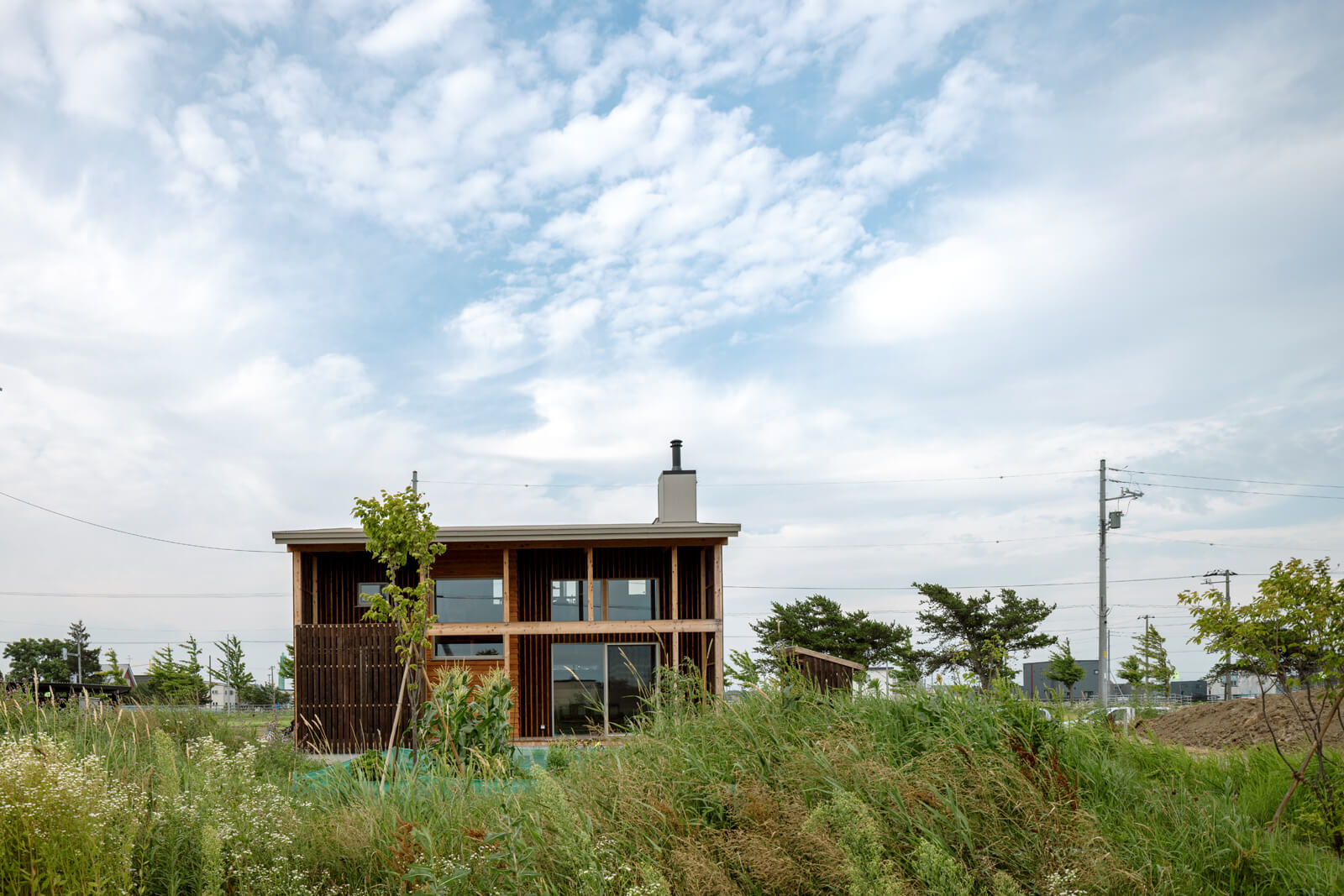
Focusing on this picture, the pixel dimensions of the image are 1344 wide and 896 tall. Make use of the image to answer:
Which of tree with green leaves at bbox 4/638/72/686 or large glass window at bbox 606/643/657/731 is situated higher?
large glass window at bbox 606/643/657/731

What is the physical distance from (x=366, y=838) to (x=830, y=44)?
9474 millimetres

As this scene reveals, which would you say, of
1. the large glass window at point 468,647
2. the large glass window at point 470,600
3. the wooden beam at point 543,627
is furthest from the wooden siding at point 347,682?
the large glass window at point 470,600

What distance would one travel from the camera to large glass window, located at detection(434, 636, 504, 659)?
17.6 meters

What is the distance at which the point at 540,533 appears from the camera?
16.6 meters

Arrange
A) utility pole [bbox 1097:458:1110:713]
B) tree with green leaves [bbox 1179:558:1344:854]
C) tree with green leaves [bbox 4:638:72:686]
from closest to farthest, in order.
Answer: tree with green leaves [bbox 1179:558:1344:854]
utility pole [bbox 1097:458:1110:713]
tree with green leaves [bbox 4:638:72:686]

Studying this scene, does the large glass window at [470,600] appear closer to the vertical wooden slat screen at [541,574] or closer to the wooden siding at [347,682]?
the vertical wooden slat screen at [541,574]

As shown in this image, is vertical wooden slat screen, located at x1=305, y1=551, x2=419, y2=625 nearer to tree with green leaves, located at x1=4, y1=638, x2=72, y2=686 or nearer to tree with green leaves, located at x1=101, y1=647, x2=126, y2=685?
tree with green leaves, located at x1=101, y1=647, x2=126, y2=685

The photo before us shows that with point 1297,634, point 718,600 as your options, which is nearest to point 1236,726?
point 1297,634

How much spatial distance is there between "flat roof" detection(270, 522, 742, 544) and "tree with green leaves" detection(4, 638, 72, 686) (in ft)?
140

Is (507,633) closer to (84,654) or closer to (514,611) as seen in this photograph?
(514,611)

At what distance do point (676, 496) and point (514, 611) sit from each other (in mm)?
4108

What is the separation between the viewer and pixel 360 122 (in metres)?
12.3

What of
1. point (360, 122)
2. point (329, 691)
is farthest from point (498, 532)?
point (360, 122)

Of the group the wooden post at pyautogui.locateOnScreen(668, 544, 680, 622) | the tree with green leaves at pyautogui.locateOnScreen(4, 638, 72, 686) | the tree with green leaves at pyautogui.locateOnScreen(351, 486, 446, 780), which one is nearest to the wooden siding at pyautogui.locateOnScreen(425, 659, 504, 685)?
the wooden post at pyautogui.locateOnScreen(668, 544, 680, 622)
